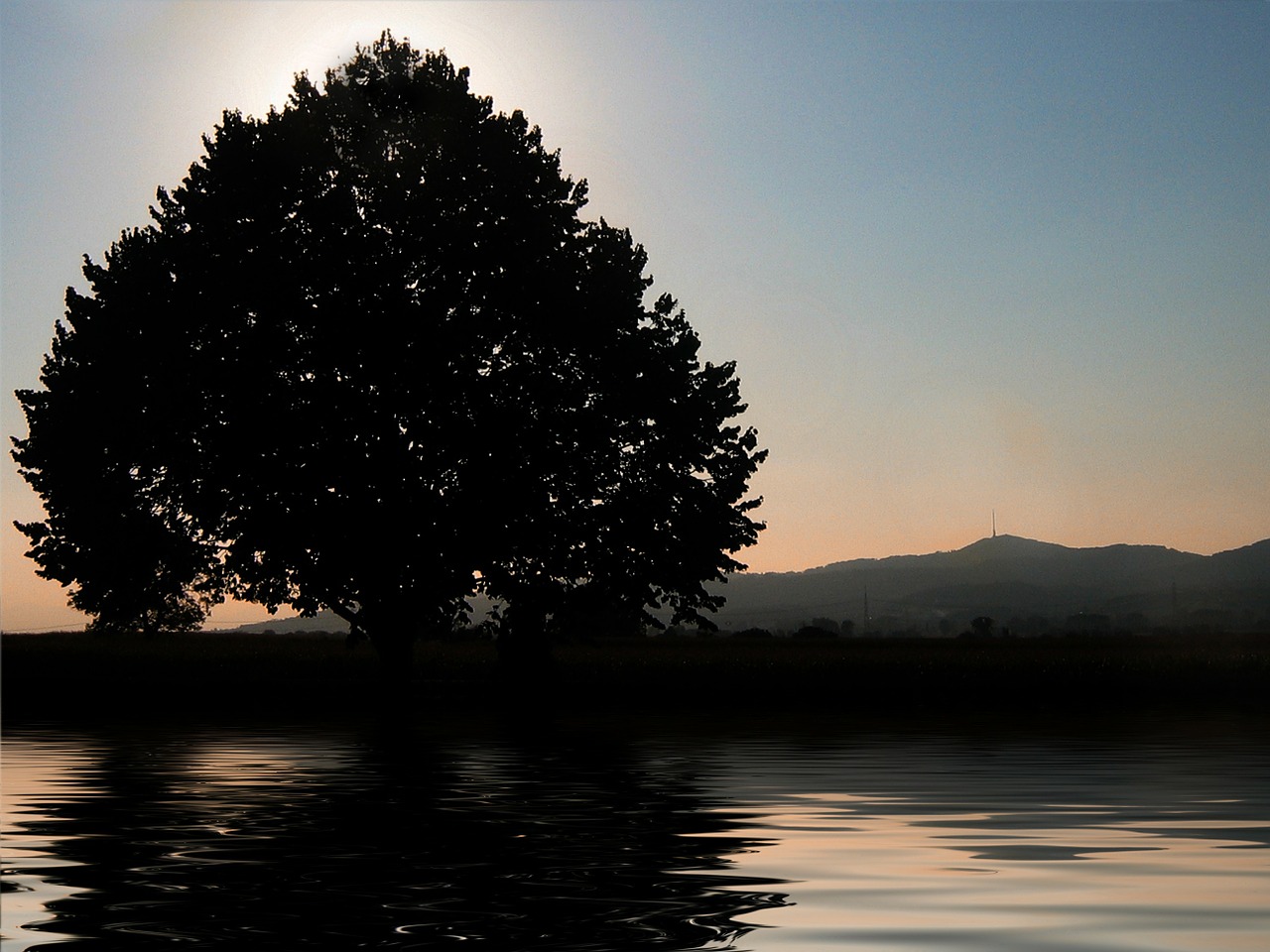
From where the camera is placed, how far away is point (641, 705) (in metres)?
47.5

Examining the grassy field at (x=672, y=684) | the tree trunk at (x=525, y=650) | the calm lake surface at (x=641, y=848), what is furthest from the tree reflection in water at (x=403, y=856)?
the tree trunk at (x=525, y=650)

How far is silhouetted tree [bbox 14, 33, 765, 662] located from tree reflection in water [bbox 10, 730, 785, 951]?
23.3 meters

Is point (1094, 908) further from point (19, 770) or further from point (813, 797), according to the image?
point (19, 770)

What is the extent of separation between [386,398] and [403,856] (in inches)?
1418

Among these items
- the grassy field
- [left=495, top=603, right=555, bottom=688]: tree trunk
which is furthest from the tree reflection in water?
[left=495, top=603, right=555, bottom=688]: tree trunk

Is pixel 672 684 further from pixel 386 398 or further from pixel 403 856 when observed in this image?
pixel 403 856

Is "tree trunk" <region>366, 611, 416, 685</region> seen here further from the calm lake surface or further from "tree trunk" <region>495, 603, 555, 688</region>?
the calm lake surface

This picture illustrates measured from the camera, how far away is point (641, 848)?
15.4 meters

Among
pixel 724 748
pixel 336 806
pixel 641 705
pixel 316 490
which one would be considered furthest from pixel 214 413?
pixel 336 806

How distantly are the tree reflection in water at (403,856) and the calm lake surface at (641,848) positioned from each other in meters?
0.05

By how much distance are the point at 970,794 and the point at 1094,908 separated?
936 centimetres

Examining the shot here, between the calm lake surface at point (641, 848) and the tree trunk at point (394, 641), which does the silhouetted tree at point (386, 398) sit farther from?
the calm lake surface at point (641, 848)

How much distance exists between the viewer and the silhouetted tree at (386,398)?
49438 mm

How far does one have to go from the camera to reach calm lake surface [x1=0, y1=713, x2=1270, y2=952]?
11031 millimetres
